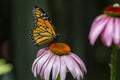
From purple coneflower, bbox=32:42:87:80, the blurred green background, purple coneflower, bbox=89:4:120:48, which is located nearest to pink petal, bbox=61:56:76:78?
purple coneflower, bbox=32:42:87:80

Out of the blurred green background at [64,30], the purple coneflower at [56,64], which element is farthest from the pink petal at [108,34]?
the blurred green background at [64,30]

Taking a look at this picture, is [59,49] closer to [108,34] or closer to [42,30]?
[42,30]

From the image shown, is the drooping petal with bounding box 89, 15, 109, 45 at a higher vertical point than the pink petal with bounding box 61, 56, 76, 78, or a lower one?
higher

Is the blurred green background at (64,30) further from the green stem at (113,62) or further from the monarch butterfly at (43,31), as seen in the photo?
the green stem at (113,62)

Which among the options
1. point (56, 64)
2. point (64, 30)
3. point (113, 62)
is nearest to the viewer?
point (113, 62)

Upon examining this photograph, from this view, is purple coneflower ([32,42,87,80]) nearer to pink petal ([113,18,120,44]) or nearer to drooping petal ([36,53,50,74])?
drooping petal ([36,53,50,74])

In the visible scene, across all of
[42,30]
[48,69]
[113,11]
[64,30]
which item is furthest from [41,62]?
[64,30]

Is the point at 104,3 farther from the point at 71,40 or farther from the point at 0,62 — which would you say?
→ the point at 0,62
